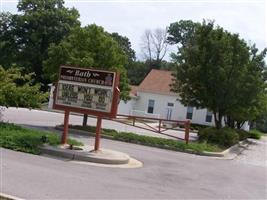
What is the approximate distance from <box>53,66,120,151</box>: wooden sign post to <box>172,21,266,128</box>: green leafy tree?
11.6m

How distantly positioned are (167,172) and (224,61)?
1352cm

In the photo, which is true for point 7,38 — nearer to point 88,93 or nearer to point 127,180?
point 88,93

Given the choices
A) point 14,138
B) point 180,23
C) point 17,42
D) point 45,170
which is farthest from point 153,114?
point 180,23

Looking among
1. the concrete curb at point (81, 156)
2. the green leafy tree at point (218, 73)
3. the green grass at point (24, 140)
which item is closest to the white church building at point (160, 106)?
the green leafy tree at point (218, 73)

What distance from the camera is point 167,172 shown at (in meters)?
14.6

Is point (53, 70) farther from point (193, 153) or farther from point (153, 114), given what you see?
point (153, 114)

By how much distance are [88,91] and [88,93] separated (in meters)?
0.06

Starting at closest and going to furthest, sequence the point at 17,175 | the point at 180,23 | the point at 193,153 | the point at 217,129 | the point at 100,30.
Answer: the point at 17,175 < the point at 193,153 < the point at 100,30 < the point at 217,129 < the point at 180,23

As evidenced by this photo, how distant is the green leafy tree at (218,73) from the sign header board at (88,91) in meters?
11.6

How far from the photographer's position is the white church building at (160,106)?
52.4m

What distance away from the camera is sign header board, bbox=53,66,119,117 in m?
16.0

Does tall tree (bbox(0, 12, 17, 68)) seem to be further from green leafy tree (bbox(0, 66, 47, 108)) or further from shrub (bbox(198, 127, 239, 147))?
green leafy tree (bbox(0, 66, 47, 108))

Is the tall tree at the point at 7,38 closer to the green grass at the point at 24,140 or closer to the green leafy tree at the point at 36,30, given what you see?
the green leafy tree at the point at 36,30

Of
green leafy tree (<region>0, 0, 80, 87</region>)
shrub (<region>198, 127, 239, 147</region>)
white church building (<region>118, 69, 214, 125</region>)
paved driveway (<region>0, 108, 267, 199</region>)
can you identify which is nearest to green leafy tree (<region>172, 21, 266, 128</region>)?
shrub (<region>198, 127, 239, 147</region>)
